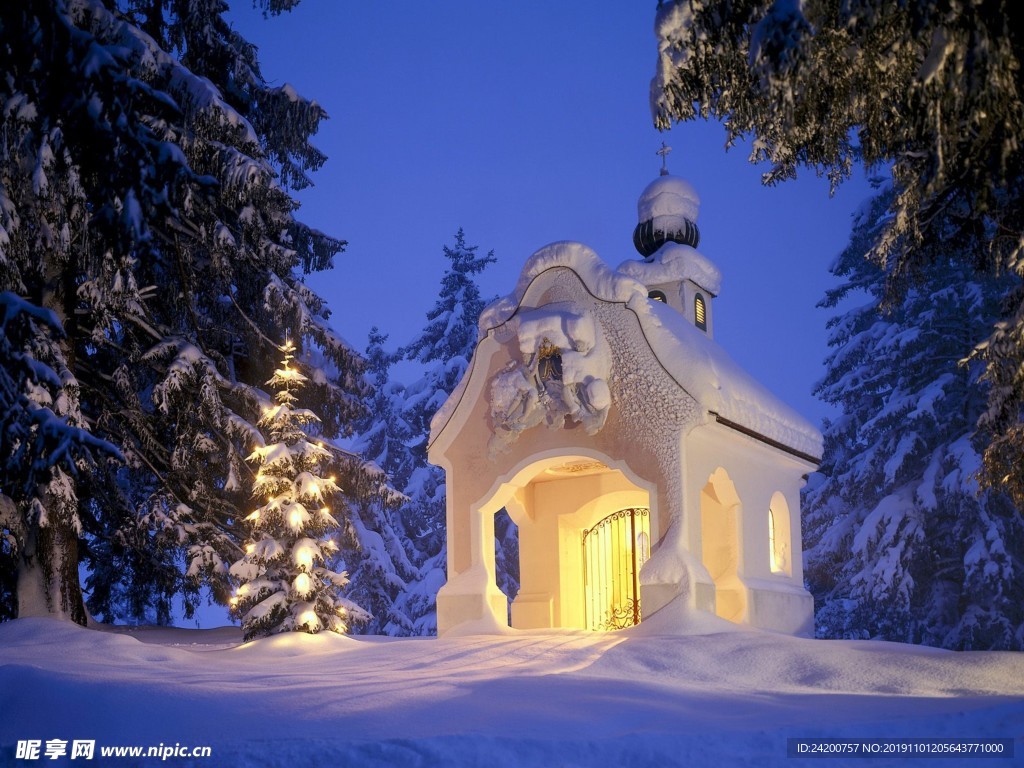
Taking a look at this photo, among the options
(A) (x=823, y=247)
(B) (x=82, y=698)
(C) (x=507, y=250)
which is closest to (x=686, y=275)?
(B) (x=82, y=698)

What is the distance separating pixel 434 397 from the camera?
98.2ft

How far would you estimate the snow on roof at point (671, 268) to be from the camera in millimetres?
18344

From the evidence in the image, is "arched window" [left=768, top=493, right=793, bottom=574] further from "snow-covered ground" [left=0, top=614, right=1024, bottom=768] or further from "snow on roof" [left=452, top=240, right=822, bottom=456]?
"snow-covered ground" [left=0, top=614, right=1024, bottom=768]

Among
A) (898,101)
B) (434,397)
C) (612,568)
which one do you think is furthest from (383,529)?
(898,101)

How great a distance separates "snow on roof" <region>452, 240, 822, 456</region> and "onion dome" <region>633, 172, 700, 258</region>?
3.86 meters

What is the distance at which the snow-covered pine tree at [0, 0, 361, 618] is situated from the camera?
12.2 m

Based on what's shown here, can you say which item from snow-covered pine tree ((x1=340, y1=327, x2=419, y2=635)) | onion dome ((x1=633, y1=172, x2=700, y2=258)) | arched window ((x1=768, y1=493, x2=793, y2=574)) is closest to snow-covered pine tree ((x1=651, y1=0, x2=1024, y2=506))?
arched window ((x1=768, y1=493, x2=793, y2=574))

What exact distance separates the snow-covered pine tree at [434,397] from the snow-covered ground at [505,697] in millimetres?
15837

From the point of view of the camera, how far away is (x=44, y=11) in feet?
21.2

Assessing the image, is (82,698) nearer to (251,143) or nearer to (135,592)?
(251,143)

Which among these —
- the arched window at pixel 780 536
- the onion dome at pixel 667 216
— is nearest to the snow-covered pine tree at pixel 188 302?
the onion dome at pixel 667 216

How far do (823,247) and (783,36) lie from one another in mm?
170334

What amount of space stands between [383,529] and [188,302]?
44.8ft

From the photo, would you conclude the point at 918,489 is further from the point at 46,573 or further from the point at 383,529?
the point at 46,573
